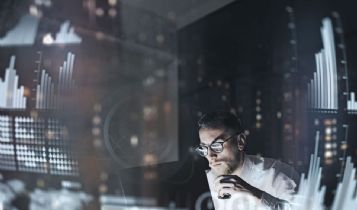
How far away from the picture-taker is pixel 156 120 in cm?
109

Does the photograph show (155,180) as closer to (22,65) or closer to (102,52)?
(102,52)

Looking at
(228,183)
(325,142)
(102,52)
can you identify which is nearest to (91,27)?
(102,52)

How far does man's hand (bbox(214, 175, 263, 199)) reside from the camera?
3.24ft

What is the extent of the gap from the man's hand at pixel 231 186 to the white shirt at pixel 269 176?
0.4 inches
